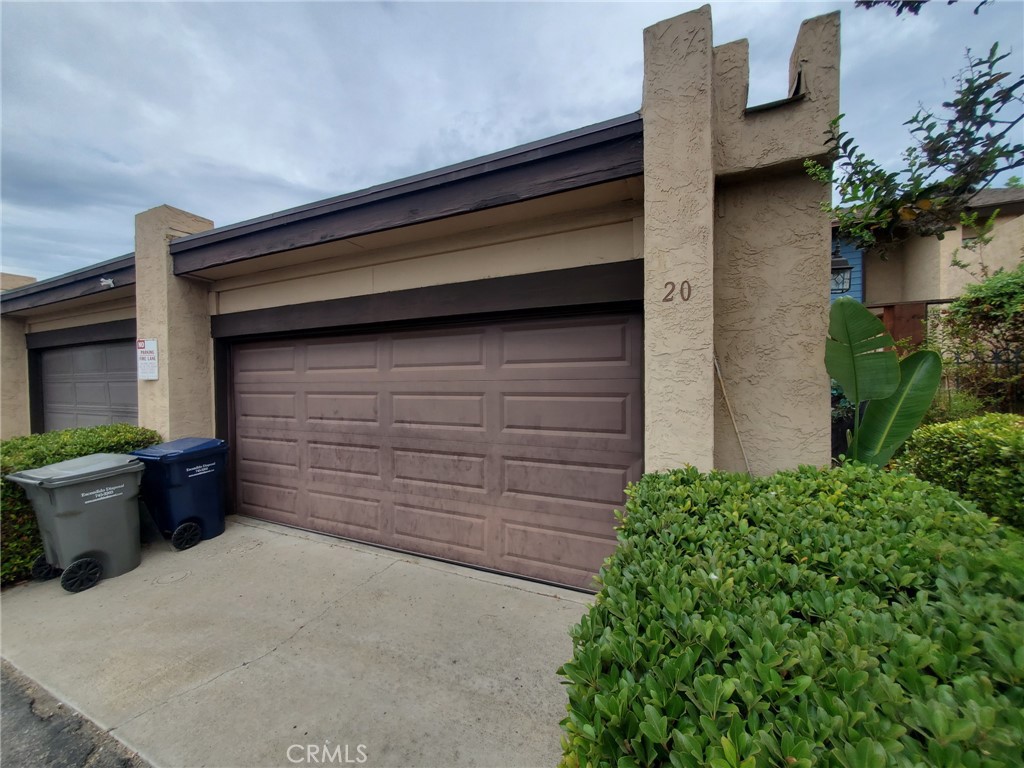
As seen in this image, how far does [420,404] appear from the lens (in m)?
4.11

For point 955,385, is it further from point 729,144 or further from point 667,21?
point 667,21

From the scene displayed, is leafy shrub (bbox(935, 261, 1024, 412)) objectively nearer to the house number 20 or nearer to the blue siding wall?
the house number 20

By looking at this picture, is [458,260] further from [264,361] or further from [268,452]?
[268,452]

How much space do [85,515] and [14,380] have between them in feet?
24.1

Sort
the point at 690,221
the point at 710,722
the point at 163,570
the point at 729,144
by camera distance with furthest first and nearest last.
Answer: the point at 163,570 → the point at 729,144 → the point at 690,221 → the point at 710,722

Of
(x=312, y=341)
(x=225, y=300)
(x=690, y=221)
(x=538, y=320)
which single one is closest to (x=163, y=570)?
Answer: (x=312, y=341)

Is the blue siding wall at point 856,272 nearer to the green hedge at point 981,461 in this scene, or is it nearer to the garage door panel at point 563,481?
the green hedge at point 981,461

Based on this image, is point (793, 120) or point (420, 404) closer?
point (793, 120)

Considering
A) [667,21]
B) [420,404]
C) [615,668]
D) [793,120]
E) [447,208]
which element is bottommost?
[615,668]

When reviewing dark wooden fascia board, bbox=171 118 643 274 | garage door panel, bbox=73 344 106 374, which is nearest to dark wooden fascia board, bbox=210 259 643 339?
dark wooden fascia board, bbox=171 118 643 274

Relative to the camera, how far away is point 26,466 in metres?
3.92

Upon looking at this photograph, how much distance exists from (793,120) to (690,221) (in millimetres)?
964

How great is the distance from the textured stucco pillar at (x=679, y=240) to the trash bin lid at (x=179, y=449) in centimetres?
470

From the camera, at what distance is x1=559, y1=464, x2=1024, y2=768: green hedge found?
0.69 m
